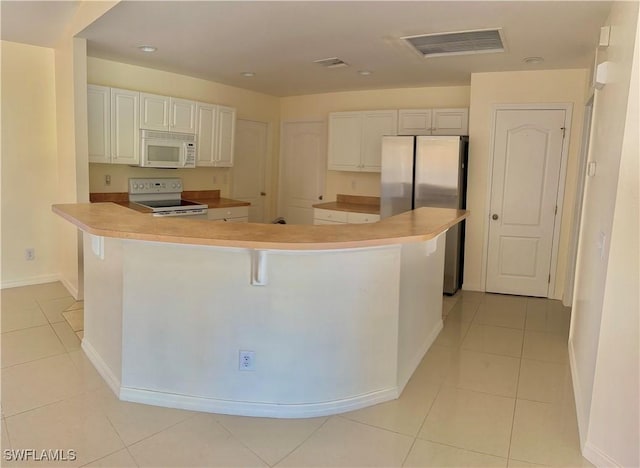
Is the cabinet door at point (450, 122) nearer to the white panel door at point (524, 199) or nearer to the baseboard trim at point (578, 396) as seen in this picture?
the white panel door at point (524, 199)

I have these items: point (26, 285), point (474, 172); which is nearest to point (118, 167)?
point (26, 285)

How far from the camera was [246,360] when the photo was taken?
2453 mm

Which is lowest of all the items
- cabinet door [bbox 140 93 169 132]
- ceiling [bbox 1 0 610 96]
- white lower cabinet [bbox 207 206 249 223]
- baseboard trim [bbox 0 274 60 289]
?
baseboard trim [bbox 0 274 60 289]

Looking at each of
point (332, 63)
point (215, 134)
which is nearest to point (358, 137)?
point (332, 63)

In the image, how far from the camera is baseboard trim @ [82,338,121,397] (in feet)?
8.71

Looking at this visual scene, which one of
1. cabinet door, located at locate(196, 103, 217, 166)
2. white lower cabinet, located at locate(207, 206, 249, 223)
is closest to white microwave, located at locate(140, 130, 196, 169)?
cabinet door, located at locate(196, 103, 217, 166)

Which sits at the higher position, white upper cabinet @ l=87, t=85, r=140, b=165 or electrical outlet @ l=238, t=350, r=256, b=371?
white upper cabinet @ l=87, t=85, r=140, b=165

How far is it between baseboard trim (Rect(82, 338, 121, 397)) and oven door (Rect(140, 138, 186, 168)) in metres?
2.15

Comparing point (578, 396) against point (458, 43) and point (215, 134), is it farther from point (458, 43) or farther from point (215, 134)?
point (215, 134)

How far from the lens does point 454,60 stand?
4203mm

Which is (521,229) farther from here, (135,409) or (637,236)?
(135,409)

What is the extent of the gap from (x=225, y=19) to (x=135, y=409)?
262 centimetres

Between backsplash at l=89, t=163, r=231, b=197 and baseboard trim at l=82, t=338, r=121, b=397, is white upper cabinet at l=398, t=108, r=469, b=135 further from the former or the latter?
baseboard trim at l=82, t=338, r=121, b=397

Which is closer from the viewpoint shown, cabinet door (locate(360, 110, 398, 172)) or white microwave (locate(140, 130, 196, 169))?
white microwave (locate(140, 130, 196, 169))
